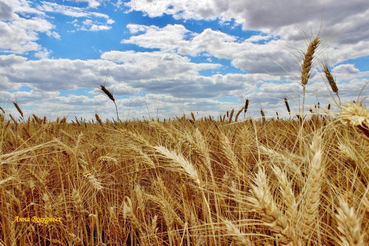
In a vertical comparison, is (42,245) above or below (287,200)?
below

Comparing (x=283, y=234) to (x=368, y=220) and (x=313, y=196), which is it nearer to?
(x=313, y=196)

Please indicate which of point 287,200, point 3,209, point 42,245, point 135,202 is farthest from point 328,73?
point 3,209

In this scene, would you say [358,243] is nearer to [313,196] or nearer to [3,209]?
[313,196]

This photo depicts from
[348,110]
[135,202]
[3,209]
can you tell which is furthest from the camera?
[135,202]

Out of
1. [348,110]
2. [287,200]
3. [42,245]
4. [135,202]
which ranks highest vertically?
[348,110]

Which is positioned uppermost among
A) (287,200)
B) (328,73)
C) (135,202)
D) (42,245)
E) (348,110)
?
(328,73)

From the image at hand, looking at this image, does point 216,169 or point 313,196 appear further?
point 216,169

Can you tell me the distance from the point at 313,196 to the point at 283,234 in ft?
0.75

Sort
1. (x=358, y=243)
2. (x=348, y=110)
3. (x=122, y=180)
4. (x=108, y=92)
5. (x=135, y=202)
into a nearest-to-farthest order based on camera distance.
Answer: (x=358, y=243), (x=348, y=110), (x=135, y=202), (x=122, y=180), (x=108, y=92)

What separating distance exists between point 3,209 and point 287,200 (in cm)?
238

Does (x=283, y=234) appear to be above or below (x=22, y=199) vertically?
above

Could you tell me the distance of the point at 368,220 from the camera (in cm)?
88

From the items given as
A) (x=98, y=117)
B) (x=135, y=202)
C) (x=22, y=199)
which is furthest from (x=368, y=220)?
(x=98, y=117)

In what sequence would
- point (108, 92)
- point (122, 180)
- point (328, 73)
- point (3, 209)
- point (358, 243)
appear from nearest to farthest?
point (358, 243) → point (3, 209) → point (328, 73) → point (122, 180) → point (108, 92)
